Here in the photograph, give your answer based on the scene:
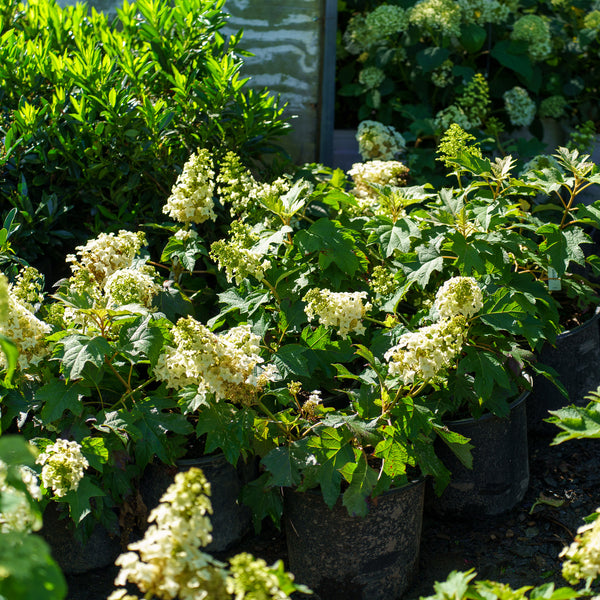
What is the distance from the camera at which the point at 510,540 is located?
2.66m

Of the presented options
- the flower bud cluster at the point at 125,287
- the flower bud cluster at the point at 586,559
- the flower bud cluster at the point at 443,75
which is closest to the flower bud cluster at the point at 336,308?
the flower bud cluster at the point at 125,287

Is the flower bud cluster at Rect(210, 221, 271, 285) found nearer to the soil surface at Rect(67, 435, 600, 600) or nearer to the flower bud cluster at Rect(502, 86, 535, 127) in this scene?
the soil surface at Rect(67, 435, 600, 600)

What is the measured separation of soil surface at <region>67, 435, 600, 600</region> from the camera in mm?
2496

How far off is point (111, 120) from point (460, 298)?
1.77 m

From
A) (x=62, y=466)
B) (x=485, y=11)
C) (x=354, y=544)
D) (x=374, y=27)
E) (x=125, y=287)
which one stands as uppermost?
(x=485, y=11)

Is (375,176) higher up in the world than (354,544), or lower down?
higher up

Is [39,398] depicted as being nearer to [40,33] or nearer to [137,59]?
[137,59]

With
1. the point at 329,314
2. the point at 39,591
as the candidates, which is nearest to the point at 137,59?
the point at 329,314

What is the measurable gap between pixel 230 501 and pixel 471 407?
33.9 inches

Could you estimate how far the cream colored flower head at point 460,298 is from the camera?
2.11 metres

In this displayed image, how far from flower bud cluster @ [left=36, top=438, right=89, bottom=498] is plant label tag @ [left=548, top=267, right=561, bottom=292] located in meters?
1.62

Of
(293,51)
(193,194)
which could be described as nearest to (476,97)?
(293,51)

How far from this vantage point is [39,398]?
7.44ft

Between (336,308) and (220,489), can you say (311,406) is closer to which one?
(336,308)
